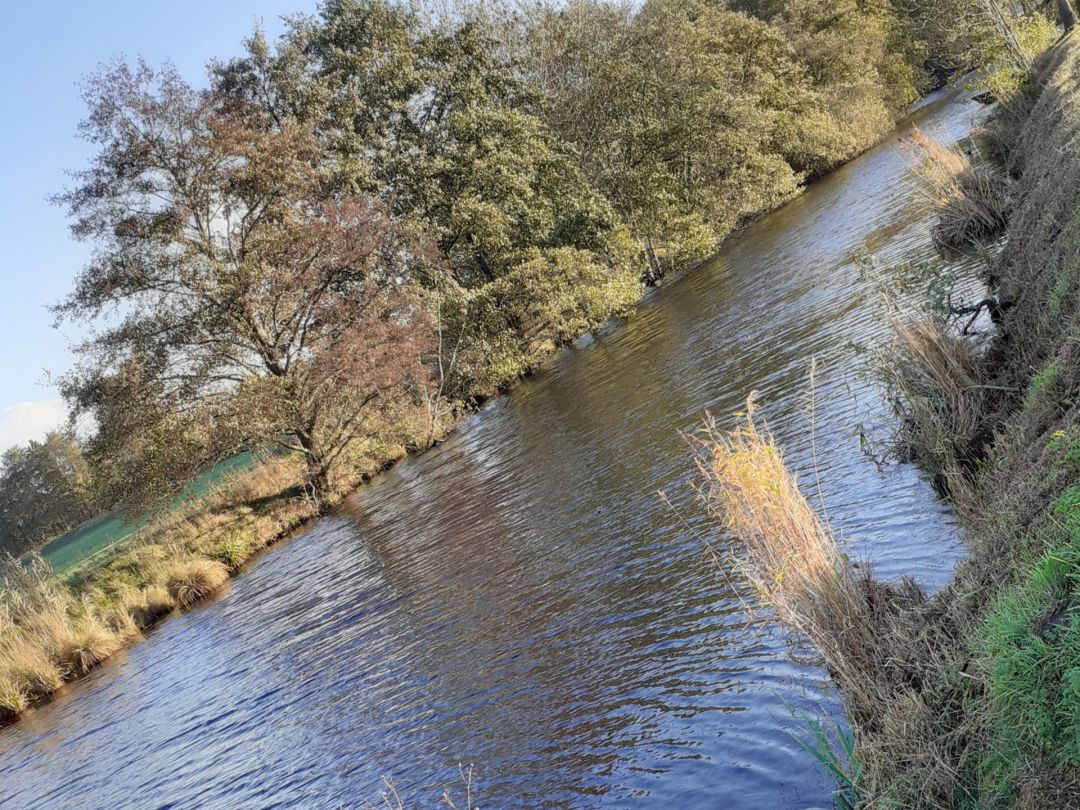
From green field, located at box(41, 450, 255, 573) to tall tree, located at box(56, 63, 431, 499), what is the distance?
117 inches

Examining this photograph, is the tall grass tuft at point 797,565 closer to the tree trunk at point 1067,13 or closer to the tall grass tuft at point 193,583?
the tall grass tuft at point 193,583

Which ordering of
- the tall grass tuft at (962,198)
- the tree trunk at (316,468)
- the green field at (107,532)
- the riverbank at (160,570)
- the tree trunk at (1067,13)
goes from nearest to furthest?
1. the tall grass tuft at (962,198)
2. the riverbank at (160,570)
3. the tree trunk at (1067,13)
4. the tree trunk at (316,468)
5. the green field at (107,532)

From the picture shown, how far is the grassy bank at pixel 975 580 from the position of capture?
3877 millimetres

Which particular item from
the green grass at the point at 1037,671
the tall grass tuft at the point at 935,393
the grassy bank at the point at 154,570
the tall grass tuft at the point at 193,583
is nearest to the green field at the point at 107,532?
the grassy bank at the point at 154,570

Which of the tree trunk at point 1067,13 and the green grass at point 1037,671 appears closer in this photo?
the green grass at point 1037,671

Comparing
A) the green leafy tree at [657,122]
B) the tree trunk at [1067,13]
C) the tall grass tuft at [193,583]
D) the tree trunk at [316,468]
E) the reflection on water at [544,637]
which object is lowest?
the reflection on water at [544,637]

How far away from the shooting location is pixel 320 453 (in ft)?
99.9

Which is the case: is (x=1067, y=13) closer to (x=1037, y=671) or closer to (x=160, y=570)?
(x=1037, y=671)

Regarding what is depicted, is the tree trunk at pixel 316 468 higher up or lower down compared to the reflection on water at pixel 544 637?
higher up

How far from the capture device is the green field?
1199 inches

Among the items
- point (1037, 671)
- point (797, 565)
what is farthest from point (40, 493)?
point (1037, 671)

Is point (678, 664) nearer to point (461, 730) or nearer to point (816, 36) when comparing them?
point (461, 730)

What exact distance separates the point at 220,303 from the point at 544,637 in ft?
74.2

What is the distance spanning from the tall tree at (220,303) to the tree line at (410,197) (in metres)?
0.09
